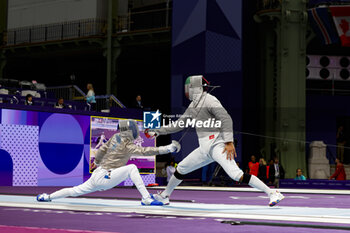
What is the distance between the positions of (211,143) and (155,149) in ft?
2.67

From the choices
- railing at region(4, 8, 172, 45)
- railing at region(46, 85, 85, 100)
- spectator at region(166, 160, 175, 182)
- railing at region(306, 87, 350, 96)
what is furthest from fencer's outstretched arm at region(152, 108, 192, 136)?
railing at region(306, 87, 350, 96)

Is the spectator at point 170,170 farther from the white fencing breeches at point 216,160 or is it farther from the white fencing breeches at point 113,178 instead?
the white fencing breeches at point 216,160

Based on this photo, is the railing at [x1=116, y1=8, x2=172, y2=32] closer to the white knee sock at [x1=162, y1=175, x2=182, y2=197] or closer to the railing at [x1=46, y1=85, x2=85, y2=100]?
the railing at [x1=46, y1=85, x2=85, y2=100]

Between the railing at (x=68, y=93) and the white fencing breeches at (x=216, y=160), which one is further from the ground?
the railing at (x=68, y=93)

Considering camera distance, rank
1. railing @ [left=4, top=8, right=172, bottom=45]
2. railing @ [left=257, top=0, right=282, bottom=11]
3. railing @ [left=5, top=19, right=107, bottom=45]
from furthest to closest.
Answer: railing @ [left=5, top=19, right=107, bottom=45] < railing @ [left=4, top=8, right=172, bottom=45] < railing @ [left=257, top=0, right=282, bottom=11]

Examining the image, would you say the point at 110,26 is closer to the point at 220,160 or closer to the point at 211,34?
the point at 211,34

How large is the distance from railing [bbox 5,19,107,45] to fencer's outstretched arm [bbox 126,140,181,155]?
64.0 ft

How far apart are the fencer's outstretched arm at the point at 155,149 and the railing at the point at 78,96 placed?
13242 mm

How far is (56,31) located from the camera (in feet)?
98.0

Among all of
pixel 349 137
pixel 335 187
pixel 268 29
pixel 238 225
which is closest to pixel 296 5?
pixel 268 29

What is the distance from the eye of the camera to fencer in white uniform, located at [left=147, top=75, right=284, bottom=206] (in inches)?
320

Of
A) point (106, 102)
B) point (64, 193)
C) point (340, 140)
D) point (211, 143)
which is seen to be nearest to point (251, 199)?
point (211, 143)

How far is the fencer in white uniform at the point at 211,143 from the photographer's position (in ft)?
26.6

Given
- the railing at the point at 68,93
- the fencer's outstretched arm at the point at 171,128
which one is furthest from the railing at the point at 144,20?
the fencer's outstretched arm at the point at 171,128
